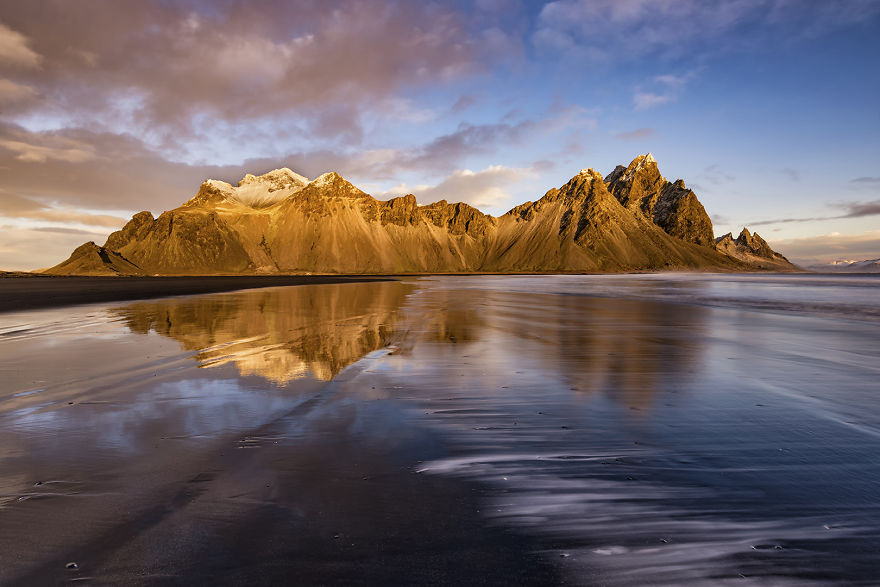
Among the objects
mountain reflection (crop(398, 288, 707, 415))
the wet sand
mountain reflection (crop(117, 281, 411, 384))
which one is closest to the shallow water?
mountain reflection (crop(398, 288, 707, 415))

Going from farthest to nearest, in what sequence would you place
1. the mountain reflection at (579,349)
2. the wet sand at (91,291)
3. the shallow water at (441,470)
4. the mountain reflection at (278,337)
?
the wet sand at (91,291) < the mountain reflection at (278,337) < the mountain reflection at (579,349) < the shallow water at (441,470)

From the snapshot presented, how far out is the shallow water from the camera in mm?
3357

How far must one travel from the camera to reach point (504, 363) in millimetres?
11383

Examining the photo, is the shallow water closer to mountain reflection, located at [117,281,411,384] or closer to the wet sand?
mountain reflection, located at [117,281,411,384]

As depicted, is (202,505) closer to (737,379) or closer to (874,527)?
(874,527)

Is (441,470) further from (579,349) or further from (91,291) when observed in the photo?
(91,291)

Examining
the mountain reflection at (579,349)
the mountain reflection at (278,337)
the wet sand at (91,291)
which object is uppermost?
the wet sand at (91,291)

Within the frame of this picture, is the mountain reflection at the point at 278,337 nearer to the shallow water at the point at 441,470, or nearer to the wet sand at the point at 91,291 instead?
the shallow water at the point at 441,470

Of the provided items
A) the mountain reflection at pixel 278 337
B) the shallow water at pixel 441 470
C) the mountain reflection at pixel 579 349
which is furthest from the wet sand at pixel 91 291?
the shallow water at pixel 441 470

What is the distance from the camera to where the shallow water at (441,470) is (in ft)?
11.0

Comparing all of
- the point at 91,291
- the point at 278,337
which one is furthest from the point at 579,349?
the point at 91,291

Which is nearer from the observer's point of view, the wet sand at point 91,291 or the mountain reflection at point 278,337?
the mountain reflection at point 278,337

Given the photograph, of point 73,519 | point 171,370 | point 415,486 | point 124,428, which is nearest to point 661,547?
point 415,486

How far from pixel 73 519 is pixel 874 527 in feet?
23.1
